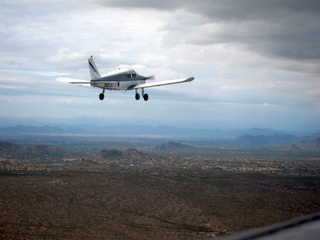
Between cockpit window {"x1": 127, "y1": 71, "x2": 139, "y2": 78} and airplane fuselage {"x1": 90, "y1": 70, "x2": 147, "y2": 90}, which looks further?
cockpit window {"x1": 127, "y1": 71, "x2": 139, "y2": 78}

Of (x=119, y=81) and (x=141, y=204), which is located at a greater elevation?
(x=119, y=81)

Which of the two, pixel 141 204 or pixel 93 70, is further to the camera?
pixel 141 204

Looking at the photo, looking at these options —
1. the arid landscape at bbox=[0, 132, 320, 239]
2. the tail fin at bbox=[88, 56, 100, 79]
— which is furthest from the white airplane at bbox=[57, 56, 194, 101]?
the arid landscape at bbox=[0, 132, 320, 239]

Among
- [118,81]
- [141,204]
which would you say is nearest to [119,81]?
[118,81]

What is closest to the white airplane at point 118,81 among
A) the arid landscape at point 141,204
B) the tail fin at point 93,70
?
the tail fin at point 93,70

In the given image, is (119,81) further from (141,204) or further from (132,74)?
(141,204)

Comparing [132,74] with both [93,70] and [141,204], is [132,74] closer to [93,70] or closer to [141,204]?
[93,70]

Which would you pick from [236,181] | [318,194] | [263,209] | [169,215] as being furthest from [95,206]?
[318,194]

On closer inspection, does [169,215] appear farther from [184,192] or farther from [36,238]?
[36,238]

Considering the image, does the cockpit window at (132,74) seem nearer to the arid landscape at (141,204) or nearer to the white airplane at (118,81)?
the white airplane at (118,81)

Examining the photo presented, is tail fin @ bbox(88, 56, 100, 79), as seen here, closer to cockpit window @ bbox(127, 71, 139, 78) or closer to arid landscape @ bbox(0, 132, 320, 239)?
cockpit window @ bbox(127, 71, 139, 78)

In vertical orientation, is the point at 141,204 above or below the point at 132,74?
below
